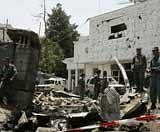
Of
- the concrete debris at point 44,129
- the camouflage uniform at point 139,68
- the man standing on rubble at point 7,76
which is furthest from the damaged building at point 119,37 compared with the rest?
the concrete debris at point 44,129

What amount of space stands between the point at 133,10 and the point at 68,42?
124ft

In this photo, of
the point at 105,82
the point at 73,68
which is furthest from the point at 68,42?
→ the point at 105,82

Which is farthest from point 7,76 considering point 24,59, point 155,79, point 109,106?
point 155,79

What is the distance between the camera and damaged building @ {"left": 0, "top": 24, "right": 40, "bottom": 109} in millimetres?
16375

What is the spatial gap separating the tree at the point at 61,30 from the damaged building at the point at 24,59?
51.7 m

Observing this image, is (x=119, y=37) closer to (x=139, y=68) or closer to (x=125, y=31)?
(x=125, y=31)

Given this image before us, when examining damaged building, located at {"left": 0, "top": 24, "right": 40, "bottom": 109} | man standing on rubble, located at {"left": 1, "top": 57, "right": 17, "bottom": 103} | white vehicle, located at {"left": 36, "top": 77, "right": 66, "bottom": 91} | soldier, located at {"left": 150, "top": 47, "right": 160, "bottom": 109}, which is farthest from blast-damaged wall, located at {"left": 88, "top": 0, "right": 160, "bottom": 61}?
soldier, located at {"left": 150, "top": 47, "right": 160, "bottom": 109}

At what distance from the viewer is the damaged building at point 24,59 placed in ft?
53.7

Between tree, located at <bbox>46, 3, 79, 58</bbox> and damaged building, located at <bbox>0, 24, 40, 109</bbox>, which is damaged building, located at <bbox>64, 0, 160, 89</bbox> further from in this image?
tree, located at <bbox>46, 3, 79, 58</bbox>

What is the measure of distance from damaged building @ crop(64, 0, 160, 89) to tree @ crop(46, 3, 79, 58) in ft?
83.1

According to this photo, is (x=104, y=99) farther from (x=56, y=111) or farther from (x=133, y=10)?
A: (x=133, y=10)

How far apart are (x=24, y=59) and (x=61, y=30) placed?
53934 millimetres

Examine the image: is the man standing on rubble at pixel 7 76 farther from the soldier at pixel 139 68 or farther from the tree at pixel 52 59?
the tree at pixel 52 59

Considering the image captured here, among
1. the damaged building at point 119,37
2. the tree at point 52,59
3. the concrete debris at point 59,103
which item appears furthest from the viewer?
the tree at point 52,59
